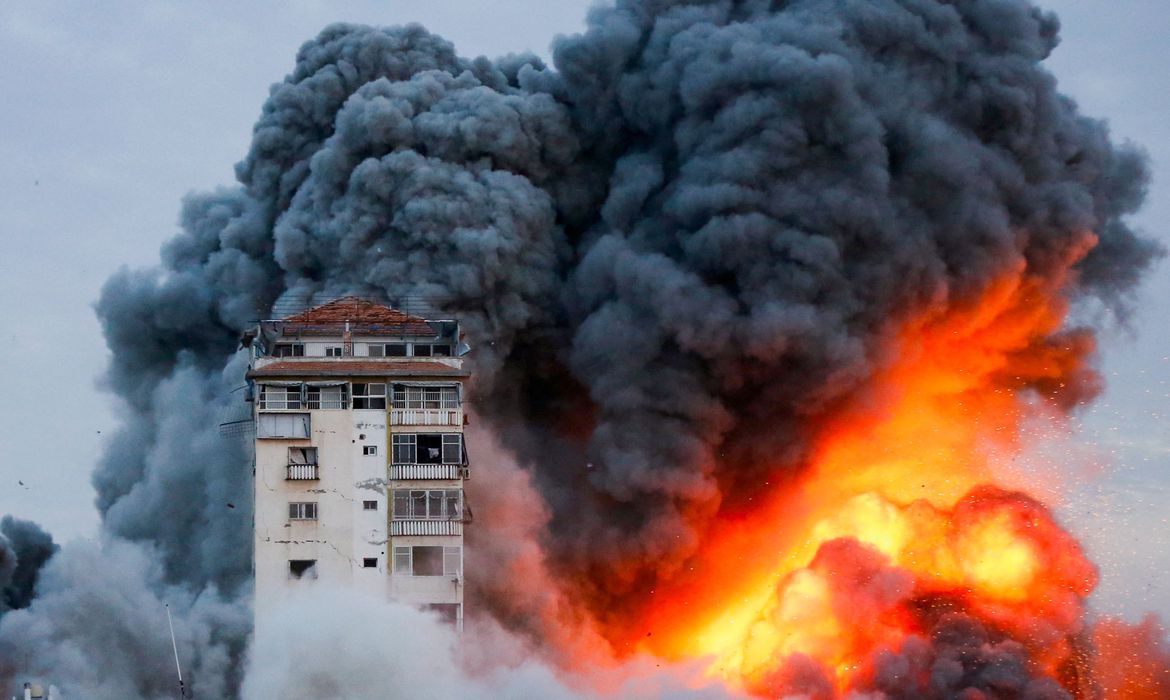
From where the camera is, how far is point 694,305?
8744cm

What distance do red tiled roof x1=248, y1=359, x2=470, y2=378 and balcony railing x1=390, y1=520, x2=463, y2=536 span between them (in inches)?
202

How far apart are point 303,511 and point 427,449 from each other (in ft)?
15.7

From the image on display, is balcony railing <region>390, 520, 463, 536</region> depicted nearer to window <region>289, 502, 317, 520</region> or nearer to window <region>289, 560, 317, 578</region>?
window <region>289, 502, 317, 520</region>

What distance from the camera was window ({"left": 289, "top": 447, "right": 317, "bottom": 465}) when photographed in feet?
275

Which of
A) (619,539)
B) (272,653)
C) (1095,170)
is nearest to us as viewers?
(272,653)

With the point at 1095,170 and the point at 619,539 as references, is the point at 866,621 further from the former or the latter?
the point at 1095,170

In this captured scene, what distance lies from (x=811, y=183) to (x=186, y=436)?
2519 cm

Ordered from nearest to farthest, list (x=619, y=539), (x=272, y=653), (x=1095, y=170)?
(x=272, y=653) < (x=619, y=539) < (x=1095, y=170)

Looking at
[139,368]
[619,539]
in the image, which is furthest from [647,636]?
[139,368]

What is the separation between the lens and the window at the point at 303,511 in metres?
83.2

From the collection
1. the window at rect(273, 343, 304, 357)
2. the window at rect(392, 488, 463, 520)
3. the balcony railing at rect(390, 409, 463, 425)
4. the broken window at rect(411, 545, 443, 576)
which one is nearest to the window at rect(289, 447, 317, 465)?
the balcony railing at rect(390, 409, 463, 425)

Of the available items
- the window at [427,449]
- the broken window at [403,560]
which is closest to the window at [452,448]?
the window at [427,449]

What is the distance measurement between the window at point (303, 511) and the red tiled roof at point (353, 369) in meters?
4.52

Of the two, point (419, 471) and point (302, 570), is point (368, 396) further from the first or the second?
point (302, 570)
